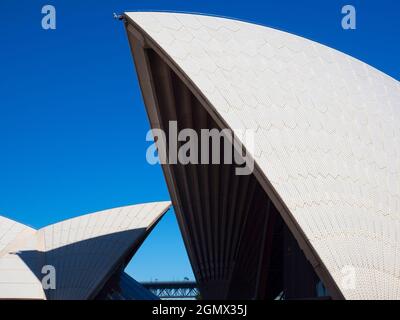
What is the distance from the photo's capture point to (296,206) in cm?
1412

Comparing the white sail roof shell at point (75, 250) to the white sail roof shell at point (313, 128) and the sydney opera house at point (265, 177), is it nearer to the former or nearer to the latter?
the sydney opera house at point (265, 177)

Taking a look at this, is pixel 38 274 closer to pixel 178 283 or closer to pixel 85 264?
pixel 85 264

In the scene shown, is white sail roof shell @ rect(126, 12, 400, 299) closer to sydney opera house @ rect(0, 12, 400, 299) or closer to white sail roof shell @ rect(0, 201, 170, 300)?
sydney opera house @ rect(0, 12, 400, 299)

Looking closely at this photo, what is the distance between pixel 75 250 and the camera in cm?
2778

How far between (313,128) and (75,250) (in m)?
15.8

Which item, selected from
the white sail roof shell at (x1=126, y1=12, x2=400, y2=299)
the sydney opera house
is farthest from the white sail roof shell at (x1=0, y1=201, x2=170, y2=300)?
the white sail roof shell at (x1=126, y1=12, x2=400, y2=299)

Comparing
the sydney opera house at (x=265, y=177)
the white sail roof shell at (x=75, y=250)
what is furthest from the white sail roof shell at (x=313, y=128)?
the white sail roof shell at (x=75, y=250)

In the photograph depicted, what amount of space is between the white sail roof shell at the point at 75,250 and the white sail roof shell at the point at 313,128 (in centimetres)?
1294

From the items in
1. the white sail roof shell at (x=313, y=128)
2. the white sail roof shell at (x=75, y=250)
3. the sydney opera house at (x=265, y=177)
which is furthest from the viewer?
the white sail roof shell at (x=75, y=250)

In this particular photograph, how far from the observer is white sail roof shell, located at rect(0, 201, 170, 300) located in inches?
955

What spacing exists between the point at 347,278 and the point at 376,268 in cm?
118

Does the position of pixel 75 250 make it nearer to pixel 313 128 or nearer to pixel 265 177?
pixel 313 128

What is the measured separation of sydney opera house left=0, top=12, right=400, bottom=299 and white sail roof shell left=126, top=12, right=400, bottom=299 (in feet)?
0.14

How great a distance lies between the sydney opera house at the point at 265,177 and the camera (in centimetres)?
1438
